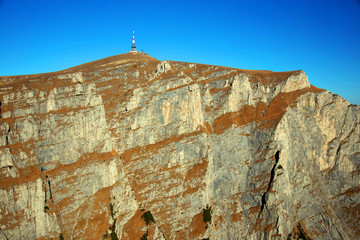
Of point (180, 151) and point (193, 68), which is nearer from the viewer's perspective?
point (180, 151)

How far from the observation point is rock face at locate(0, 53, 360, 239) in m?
58.9

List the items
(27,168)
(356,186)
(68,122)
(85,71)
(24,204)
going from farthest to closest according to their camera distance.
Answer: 1. (85,71)
2. (356,186)
3. (68,122)
4. (27,168)
5. (24,204)

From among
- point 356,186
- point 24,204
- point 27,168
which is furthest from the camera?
point 356,186

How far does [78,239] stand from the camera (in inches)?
2206

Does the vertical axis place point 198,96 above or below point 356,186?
above

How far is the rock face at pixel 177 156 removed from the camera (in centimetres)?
5894

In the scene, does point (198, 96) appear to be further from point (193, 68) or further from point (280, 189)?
point (280, 189)

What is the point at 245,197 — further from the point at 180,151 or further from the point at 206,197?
the point at 180,151

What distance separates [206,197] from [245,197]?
1006 cm

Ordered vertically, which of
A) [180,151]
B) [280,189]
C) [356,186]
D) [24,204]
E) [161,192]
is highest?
[180,151]

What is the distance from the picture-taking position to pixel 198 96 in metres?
74.6

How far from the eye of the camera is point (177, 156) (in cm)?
6838

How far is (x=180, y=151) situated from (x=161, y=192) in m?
11.5

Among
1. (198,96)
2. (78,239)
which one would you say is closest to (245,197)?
(198,96)
